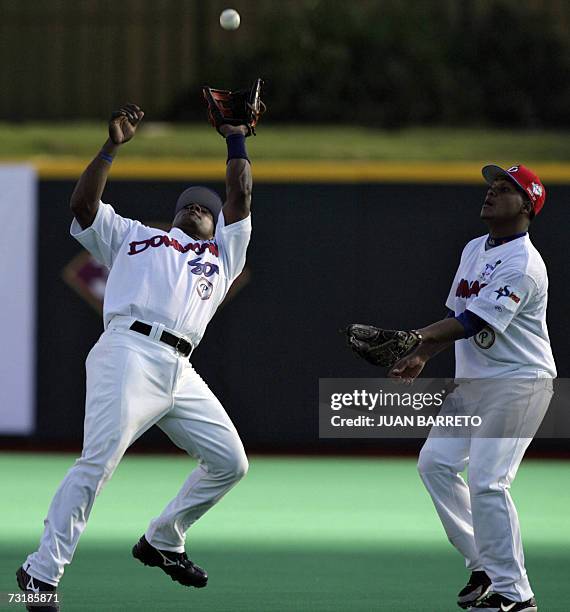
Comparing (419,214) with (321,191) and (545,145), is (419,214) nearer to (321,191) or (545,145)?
(321,191)

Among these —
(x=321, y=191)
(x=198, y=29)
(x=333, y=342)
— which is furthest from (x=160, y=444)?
(x=198, y=29)

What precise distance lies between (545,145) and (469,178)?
13.5 ft

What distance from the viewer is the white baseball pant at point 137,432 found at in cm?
581

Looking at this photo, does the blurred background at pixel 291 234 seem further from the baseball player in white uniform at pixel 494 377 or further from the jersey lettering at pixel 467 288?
the jersey lettering at pixel 467 288

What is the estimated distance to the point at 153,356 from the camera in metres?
6.14

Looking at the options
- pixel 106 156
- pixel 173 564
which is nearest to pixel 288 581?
pixel 173 564

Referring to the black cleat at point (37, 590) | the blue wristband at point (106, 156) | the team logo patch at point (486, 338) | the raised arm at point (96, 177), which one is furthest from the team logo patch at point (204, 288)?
the black cleat at point (37, 590)

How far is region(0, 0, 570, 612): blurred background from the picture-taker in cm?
782

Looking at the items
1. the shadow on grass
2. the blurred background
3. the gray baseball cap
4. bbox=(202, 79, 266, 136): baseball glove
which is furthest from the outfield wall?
bbox=(202, 79, 266, 136): baseball glove

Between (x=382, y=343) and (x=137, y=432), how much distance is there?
1.19 meters

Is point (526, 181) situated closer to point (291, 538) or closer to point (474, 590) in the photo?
point (474, 590)

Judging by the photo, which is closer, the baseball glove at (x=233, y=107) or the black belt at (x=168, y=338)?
the black belt at (x=168, y=338)

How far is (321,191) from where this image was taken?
1170cm

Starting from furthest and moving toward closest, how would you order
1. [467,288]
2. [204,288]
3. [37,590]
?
[204,288], [467,288], [37,590]
